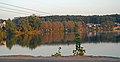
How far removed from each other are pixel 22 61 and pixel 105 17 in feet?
513

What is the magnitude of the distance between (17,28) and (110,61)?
86.3 metres

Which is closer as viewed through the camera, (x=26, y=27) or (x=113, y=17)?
(x=26, y=27)

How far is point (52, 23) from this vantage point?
12506 centimetres

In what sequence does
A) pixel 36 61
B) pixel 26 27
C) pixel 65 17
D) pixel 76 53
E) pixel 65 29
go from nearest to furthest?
pixel 36 61
pixel 76 53
pixel 26 27
pixel 65 29
pixel 65 17

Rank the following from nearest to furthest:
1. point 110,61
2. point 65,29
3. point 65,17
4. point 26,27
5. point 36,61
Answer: point 110,61, point 36,61, point 26,27, point 65,29, point 65,17

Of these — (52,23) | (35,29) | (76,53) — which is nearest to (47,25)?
(52,23)

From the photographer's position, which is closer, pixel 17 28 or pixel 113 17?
pixel 17 28

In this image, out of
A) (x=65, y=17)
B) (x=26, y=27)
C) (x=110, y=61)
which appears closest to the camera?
(x=110, y=61)

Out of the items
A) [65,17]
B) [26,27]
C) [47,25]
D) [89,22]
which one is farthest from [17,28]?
[89,22]

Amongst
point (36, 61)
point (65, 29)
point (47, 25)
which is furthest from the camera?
point (65, 29)

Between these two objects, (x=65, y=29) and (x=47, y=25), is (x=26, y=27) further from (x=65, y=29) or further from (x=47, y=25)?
(x=65, y=29)

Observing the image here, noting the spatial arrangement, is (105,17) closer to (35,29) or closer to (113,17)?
(113,17)

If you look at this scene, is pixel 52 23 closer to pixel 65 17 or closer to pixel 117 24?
pixel 65 17

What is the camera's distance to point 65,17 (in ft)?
491
